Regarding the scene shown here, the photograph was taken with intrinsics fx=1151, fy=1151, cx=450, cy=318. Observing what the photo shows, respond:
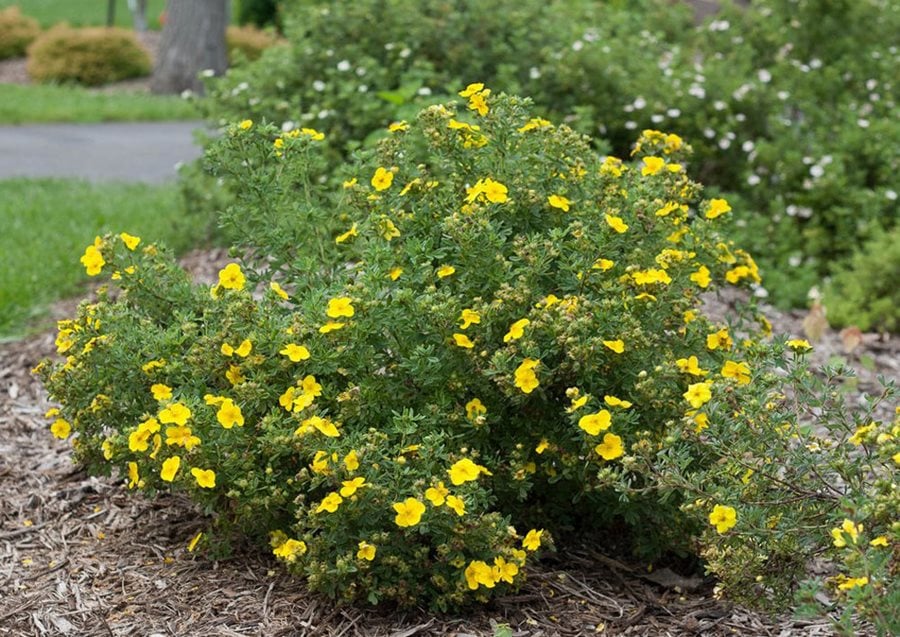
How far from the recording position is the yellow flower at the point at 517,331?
287 centimetres

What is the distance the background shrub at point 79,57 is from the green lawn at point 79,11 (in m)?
7.76

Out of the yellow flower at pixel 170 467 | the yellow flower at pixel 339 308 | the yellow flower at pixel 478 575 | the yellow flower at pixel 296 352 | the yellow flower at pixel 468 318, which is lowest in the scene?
the yellow flower at pixel 478 575

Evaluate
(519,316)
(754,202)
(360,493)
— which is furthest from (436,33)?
(360,493)

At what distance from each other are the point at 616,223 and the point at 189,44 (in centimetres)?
1455

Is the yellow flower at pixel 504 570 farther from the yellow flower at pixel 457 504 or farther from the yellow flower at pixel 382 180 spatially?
the yellow flower at pixel 382 180

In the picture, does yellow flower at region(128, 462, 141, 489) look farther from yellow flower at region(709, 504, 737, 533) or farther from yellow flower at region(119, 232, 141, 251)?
yellow flower at region(709, 504, 737, 533)

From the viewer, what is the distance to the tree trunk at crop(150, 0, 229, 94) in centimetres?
1628

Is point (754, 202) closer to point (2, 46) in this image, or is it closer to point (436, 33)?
point (436, 33)

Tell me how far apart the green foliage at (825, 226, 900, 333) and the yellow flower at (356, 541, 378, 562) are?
387cm

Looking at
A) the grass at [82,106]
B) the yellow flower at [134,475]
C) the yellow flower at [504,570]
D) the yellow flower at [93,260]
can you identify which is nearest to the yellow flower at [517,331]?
the yellow flower at [504,570]

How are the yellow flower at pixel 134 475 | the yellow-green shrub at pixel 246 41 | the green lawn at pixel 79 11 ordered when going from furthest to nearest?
the green lawn at pixel 79 11 < the yellow-green shrub at pixel 246 41 < the yellow flower at pixel 134 475

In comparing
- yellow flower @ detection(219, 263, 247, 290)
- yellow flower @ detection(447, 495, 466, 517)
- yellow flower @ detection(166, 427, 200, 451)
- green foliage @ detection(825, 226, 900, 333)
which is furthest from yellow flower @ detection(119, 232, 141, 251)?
green foliage @ detection(825, 226, 900, 333)

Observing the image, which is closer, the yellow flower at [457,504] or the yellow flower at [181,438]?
the yellow flower at [457,504]

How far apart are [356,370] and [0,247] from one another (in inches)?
173
